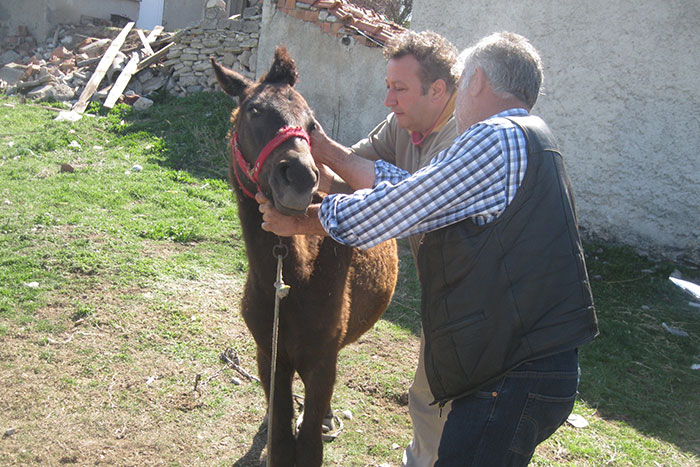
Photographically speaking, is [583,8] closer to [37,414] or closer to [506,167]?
[506,167]

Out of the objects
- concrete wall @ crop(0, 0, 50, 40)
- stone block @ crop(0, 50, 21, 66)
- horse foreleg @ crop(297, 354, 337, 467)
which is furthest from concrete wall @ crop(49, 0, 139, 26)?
horse foreleg @ crop(297, 354, 337, 467)

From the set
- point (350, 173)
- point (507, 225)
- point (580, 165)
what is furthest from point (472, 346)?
point (580, 165)

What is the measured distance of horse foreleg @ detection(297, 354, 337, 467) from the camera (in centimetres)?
325

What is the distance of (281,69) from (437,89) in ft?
3.12

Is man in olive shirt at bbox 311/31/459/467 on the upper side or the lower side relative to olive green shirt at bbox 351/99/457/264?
upper

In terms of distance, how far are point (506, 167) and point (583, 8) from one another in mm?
8407

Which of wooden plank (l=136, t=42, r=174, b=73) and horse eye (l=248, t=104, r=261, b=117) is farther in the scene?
wooden plank (l=136, t=42, r=174, b=73)

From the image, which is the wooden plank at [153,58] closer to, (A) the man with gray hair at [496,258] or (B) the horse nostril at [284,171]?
(B) the horse nostril at [284,171]

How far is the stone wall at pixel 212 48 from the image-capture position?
12320 millimetres

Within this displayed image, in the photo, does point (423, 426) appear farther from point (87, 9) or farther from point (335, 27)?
point (87, 9)

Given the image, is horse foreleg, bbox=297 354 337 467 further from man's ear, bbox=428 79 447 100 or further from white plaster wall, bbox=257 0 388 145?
white plaster wall, bbox=257 0 388 145

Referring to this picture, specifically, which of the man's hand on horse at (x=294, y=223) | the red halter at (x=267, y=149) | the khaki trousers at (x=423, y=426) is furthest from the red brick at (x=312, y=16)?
the khaki trousers at (x=423, y=426)

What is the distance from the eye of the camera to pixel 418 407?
117 inches

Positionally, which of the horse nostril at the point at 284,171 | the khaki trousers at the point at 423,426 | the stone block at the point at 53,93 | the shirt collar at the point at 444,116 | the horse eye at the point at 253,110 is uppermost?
the shirt collar at the point at 444,116
